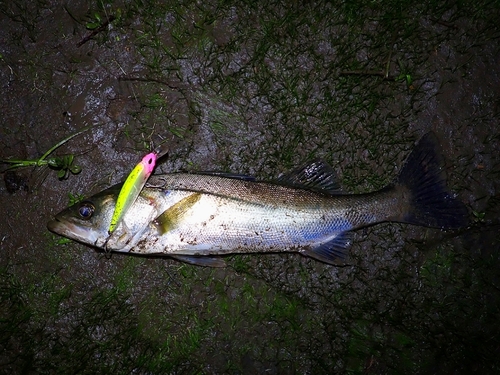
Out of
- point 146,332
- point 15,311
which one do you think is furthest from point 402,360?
point 15,311

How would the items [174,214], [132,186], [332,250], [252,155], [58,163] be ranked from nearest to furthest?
[132,186] → [174,214] → [332,250] → [58,163] → [252,155]

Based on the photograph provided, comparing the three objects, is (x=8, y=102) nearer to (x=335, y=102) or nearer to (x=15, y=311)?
(x=15, y=311)

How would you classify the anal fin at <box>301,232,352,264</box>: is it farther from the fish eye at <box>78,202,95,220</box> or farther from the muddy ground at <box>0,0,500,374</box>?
the fish eye at <box>78,202,95,220</box>

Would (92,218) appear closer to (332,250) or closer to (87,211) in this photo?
(87,211)

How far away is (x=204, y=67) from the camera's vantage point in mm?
4020

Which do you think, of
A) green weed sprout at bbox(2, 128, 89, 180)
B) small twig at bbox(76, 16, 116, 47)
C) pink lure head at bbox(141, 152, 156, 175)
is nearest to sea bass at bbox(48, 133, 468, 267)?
pink lure head at bbox(141, 152, 156, 175)

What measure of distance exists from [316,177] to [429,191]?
102 cm

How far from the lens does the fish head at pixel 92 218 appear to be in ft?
11.2

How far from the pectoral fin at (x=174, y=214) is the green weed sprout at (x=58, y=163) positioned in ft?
3.69

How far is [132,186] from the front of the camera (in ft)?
10.8

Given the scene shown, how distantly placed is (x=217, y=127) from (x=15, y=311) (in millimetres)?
2601

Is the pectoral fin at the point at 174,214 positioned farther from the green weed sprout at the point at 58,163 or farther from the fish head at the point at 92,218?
the green weed sprout at the point at 58,163

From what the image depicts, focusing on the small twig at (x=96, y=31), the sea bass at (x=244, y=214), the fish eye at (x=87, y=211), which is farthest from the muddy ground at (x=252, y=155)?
Answer: the fish eye at (x=87, y=211)

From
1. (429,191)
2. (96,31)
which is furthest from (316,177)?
(96,31)
